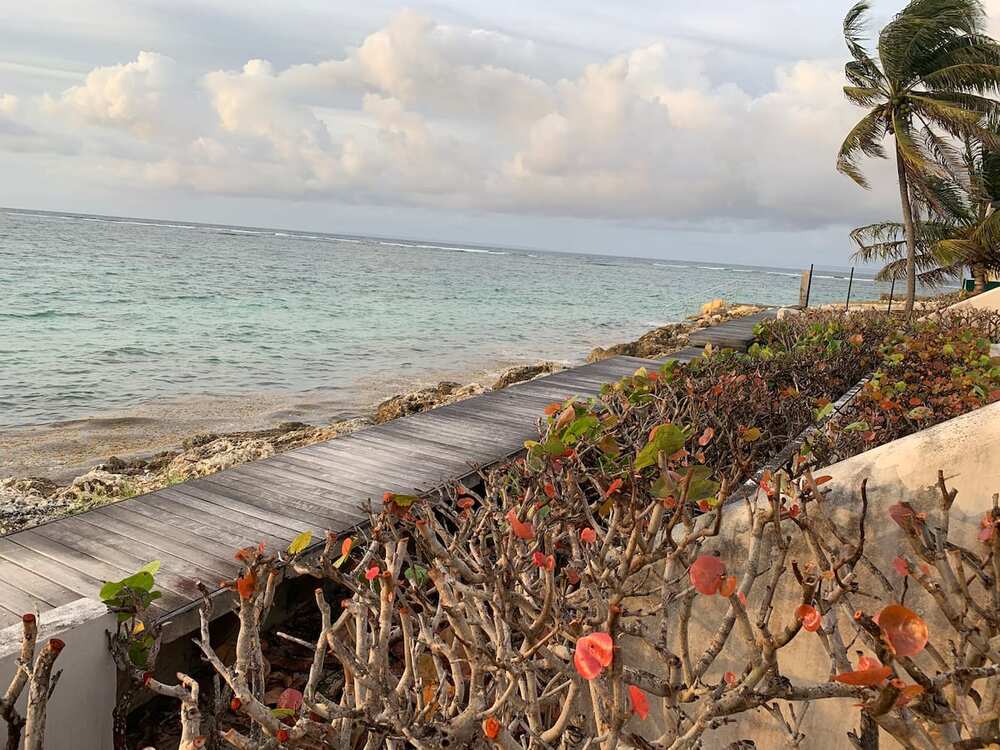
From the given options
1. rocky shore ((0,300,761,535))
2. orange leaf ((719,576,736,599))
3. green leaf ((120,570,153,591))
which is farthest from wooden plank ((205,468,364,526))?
orange leaf ((719,576,736,599))

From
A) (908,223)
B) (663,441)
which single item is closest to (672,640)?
(663,441)

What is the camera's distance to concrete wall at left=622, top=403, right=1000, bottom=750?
7.10 feet

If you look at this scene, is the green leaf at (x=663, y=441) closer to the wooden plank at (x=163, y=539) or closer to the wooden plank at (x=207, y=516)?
the wooden plank at (x=163, y=539)

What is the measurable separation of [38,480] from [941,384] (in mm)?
9066

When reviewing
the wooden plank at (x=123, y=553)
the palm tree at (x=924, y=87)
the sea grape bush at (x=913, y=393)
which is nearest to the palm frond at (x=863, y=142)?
the palm tree at (x=924, y=87)

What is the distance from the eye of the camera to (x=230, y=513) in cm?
449

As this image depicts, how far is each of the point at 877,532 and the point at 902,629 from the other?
4.35ft

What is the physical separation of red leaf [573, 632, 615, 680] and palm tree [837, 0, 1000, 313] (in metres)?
17.7

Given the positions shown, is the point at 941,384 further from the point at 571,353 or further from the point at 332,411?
the point at 571,353

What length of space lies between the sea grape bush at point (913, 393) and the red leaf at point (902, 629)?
139 inches

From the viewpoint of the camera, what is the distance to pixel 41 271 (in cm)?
3634

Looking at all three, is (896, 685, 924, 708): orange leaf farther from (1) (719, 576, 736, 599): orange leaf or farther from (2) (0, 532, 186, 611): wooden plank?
(2) (0, 532, 186, 611): wooden plank

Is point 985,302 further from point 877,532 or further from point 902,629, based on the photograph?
point 902,629

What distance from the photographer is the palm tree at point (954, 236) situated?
21.2m
